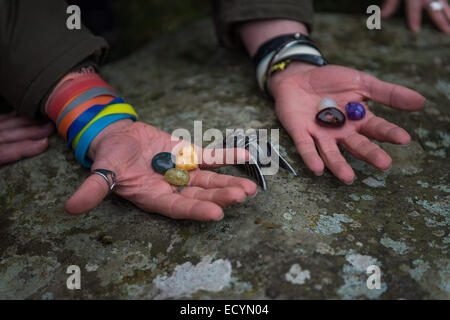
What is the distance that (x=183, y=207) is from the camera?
1694 millimetres

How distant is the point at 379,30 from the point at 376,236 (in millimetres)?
2610

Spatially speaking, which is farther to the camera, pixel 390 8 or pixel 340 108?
pixel 390 8

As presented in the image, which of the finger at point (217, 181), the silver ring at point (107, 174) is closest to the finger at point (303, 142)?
the finger at point (217, 181)

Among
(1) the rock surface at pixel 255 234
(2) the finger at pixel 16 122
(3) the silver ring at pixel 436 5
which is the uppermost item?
(3) the silver ring at pixel 436 5

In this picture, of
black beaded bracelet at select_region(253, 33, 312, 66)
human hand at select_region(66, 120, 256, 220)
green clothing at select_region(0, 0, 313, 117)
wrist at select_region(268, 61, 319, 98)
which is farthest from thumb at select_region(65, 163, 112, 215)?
black beaded bracelet at select_region(253, 33, 312, 66)

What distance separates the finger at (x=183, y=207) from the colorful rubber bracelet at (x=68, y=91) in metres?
0.86

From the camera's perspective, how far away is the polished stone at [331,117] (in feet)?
7.07

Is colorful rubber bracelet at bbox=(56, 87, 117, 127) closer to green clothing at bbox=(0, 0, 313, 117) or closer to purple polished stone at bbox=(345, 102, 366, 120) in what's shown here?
green clothing at bbox=(0, 0, 313, 117)

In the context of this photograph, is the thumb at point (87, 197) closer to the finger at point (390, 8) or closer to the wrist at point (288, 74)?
the wrist at point (288, 74)

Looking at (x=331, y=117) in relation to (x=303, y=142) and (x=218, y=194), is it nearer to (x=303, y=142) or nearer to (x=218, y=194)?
(x=303, y=142)

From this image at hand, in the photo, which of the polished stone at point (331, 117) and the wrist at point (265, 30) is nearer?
the polished stone at point (331, 117)

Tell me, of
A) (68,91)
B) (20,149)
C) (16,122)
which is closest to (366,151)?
(68,91)

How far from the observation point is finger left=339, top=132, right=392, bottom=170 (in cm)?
192

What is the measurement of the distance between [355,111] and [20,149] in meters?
1.98
